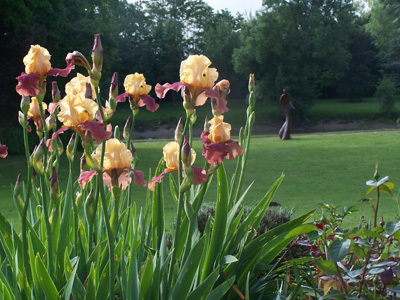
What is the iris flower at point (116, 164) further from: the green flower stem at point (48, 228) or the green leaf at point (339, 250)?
the green leaf at point (339, 250)

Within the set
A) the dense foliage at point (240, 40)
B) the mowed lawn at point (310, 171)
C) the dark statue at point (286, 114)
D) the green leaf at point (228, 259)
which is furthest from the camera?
the dark statue at point (286, 114)

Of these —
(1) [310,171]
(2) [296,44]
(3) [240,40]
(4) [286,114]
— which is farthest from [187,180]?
(3) [240,40]

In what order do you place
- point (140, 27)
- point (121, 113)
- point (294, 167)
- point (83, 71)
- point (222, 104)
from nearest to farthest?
point (222, 104) → point (294, 167) → point (83, 71) → point (121, 113) → point (140, 27)

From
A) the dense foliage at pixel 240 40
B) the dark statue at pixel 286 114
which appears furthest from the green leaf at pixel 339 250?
the dark statue at pixel 286 114

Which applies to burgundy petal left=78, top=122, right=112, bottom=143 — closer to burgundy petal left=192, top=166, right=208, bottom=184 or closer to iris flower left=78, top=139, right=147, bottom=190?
iris flower left=78, top=139, right=147, bottom=190

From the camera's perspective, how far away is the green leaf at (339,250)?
1389 mm

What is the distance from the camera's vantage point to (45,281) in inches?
55.9

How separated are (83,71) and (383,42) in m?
30.9

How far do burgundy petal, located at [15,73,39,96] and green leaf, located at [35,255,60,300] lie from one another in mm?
513

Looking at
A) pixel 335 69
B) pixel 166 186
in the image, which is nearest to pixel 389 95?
pixel 335 69

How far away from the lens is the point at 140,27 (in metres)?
41.3

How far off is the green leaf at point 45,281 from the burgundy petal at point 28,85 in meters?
0.51

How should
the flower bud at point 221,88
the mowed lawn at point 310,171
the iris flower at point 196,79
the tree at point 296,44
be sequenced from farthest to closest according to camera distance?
the tree at point 296,44 → the mowed lawn at point 310,171 → the flower bud at point 221,88 → the iris flower at point 196,79

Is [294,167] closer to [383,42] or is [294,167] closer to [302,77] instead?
[302,77]
